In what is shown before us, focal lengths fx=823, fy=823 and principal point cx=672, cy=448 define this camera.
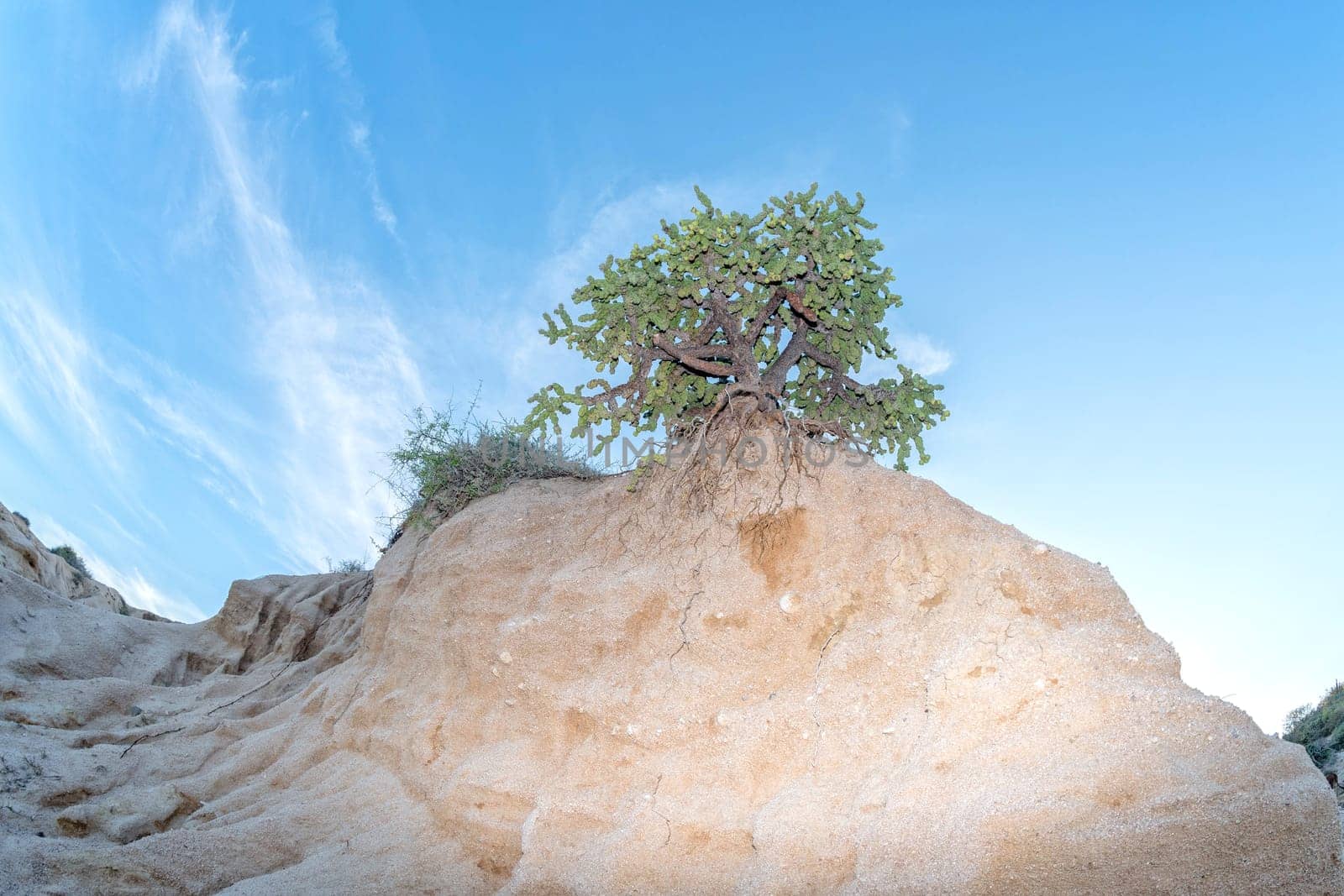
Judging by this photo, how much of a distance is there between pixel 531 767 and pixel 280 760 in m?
2.77

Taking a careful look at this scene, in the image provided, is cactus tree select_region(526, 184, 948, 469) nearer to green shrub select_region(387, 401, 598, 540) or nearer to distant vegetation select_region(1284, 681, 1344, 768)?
green shrub select_region(387, 401, 598, 540)

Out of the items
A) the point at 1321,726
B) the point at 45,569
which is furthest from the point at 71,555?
the point at 1321,726

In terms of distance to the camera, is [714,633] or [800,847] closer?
[800,847]

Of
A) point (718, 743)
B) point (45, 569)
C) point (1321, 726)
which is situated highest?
point (1321, 726)

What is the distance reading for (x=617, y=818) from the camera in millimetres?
4719

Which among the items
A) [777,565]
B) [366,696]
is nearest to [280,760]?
[366,696]

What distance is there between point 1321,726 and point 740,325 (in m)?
8.75

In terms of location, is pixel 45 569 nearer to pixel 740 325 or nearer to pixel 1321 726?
pixel 740 325

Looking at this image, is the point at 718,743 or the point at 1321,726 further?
the point at 1321,726

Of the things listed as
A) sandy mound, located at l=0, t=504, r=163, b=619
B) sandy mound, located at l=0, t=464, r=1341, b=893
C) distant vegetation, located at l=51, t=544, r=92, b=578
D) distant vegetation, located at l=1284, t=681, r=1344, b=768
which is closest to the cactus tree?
sandy mound, located at l=0, t=464, r=1341, b=893

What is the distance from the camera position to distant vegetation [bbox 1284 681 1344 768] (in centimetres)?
863

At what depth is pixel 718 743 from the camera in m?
4.84

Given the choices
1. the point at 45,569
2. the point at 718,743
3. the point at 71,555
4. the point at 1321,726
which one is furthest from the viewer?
the point at 71,555

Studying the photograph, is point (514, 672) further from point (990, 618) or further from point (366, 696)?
point (990, 618)
